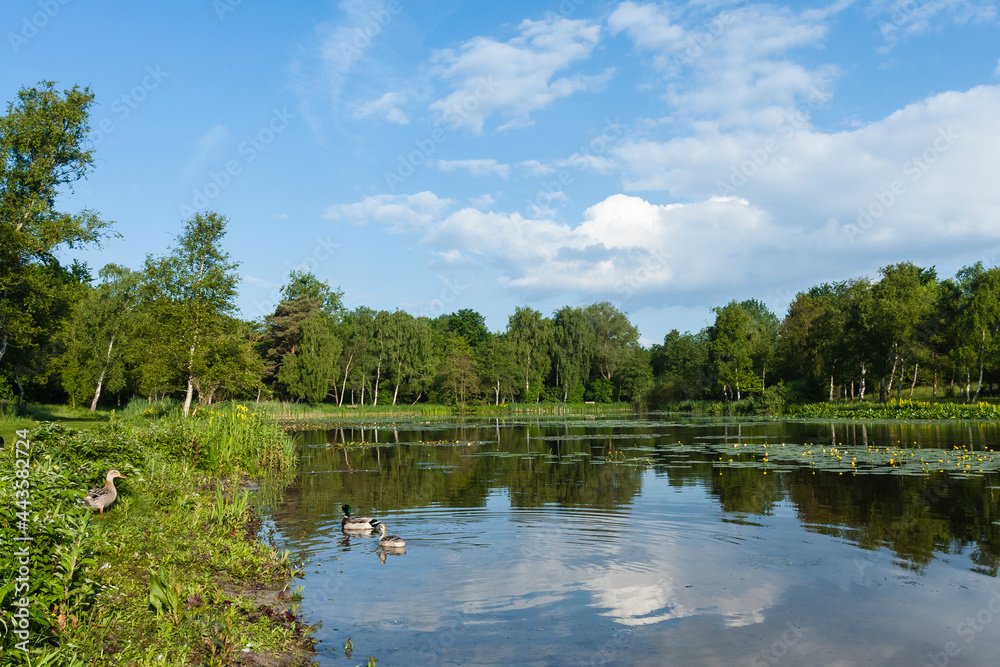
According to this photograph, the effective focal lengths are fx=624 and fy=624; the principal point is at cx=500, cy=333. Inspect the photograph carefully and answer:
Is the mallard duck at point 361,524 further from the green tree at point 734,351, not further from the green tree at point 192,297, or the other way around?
the green tree at point 734,351

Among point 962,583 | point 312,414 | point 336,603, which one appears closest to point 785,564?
point 962,583

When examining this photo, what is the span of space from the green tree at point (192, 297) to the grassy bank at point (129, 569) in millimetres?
23150

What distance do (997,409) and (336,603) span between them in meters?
50.2

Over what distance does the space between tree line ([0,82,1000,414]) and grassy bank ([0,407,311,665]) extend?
70.1 feet

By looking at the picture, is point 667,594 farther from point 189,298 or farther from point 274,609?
point 189,298

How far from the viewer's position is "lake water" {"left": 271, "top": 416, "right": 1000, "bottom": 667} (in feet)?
22.0

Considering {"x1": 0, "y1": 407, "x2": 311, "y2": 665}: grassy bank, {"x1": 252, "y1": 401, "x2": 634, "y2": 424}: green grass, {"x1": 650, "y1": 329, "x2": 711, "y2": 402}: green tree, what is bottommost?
{"x1": 252, "y1": 401, "x2": 634, "y2": 424}: green grass

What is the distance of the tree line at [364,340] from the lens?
28141 millimetres

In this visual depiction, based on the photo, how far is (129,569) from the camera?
6.85 m

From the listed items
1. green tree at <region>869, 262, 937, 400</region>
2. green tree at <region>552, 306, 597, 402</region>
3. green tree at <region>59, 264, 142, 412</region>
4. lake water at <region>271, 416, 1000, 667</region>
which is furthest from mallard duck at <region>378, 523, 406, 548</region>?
green tree at <region>552, 306, 597, 402</region>

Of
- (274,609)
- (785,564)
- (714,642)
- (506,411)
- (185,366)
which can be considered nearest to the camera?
(714,642)

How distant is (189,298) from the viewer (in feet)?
111

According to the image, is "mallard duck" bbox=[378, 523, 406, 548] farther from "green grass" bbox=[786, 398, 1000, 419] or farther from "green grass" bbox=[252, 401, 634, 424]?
"green grass" bbox=[786, 398, 1000, 419]

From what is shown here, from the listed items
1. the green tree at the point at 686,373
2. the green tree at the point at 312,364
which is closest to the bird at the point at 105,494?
the green tree at the point at 312,364
